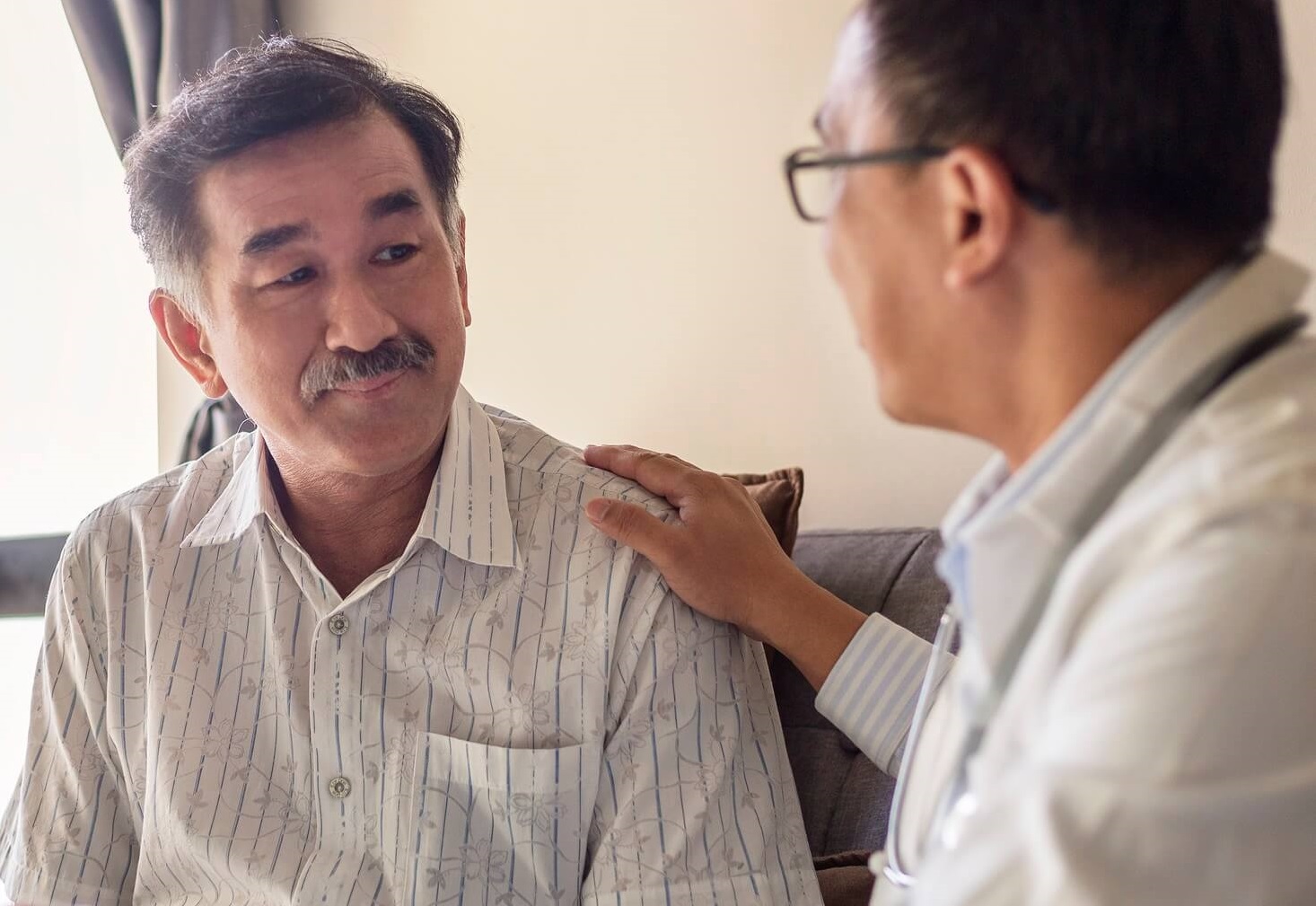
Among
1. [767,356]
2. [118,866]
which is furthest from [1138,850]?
[767,356]

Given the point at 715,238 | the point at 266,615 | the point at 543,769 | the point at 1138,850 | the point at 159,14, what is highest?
the point at 159,14

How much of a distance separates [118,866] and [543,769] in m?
0.58

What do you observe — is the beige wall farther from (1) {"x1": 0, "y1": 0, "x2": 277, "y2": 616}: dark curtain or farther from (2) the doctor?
(2) the doctor

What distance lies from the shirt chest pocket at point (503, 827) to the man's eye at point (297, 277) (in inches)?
22.2

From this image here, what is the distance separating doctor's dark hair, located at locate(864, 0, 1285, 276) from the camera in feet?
2.31

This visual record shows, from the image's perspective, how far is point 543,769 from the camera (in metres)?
1.31

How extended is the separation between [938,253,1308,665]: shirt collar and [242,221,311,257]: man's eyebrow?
96 centimetres

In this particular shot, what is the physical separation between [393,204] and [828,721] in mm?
866

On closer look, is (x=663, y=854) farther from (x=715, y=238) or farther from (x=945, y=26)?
(x=715, y=238)

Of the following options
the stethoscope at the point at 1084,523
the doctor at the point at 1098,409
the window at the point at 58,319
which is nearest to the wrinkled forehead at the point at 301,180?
the doctor at the point at 1098,409

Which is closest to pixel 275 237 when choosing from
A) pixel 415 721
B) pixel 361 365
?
pixel 361 365

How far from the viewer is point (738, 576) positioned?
1362 millimetres

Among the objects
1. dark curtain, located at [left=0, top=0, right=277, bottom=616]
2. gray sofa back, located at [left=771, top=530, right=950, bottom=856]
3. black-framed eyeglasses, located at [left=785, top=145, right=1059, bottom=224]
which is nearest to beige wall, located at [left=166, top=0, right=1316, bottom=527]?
Result: gray sofa back, located at [left=771, top=530, right=950, bottom=856]

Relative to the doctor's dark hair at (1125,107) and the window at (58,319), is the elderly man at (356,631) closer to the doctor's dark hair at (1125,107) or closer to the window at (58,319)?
the doctor's dark hair at (1125,107)
